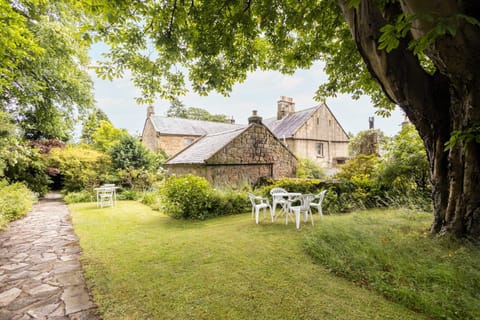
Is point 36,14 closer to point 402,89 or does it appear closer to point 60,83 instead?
point 60,83

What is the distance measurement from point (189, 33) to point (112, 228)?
5.69 meters

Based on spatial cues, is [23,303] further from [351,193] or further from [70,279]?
[351,193]

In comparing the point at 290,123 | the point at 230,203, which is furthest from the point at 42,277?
the point at 290,123

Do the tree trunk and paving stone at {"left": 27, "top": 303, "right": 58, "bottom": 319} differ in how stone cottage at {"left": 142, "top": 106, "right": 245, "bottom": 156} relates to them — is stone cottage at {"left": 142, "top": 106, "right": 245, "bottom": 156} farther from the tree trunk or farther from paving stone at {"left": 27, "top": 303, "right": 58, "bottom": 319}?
the tree trunk

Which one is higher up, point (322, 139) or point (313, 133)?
point (313, 133)

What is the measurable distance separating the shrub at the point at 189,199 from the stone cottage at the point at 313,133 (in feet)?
48.0

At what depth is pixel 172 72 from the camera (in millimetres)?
6277

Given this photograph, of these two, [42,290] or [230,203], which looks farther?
[230,203]

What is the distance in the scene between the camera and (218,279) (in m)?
3.40

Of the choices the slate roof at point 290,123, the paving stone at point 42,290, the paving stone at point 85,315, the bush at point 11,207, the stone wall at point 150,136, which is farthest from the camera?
the stone wall at point 150,136

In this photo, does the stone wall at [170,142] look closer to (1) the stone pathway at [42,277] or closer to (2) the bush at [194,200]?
(2) the bush at [194,200]

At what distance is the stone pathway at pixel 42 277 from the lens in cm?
268

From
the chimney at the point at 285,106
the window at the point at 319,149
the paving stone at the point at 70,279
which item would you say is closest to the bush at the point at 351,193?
the paving stone at the point at 70,279

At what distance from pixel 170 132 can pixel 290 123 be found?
42.2 feet
